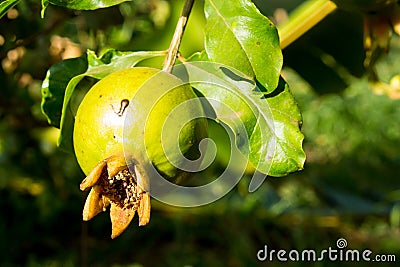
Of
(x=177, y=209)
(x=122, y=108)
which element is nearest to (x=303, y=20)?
(x=122, y=108)

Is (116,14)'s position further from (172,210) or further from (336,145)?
(336,145)

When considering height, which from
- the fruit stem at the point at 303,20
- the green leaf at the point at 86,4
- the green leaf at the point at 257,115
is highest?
the green leaf at the point at 86,4

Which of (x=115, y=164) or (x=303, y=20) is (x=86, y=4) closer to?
(x=115, y=164)

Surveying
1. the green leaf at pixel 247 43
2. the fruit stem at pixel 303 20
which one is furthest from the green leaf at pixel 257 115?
the fruit stem at pixel 303 20

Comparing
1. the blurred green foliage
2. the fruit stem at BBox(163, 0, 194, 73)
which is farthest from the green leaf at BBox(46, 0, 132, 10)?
the blurred green foliage

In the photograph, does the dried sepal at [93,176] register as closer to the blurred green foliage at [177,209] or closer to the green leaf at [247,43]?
the green leaf at [247,43]

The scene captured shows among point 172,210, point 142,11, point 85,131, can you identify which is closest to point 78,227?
point 172,210
